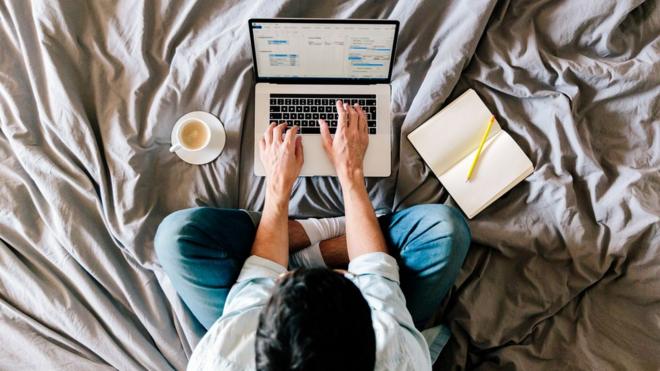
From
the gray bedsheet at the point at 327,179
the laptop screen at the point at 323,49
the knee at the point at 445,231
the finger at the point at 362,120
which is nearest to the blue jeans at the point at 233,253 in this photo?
the knee at the point at 445,231

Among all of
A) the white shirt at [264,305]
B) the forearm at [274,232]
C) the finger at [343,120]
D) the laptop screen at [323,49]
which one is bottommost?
Result: the white shirt at [264,305]

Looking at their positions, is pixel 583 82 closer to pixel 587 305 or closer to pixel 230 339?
pixel 587 305

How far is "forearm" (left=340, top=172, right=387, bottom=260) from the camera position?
0.98 m

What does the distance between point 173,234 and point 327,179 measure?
339 mm

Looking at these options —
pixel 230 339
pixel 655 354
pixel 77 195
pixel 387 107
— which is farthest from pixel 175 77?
pixel 655 354

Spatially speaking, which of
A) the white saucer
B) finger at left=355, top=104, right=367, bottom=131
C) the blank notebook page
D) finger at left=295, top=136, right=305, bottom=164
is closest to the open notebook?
the blank notebook page

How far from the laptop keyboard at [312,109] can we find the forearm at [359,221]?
13 centimetres

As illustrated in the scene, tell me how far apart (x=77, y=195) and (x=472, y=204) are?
798 mm

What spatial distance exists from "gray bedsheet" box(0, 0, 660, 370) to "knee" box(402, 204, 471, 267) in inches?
4.4

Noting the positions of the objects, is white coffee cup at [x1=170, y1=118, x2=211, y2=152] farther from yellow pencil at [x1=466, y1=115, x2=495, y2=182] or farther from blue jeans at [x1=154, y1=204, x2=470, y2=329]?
yellow pencil at [x1=466, y1=115, x2=495, y2=182]

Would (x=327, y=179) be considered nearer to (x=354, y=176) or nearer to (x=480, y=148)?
(x=354, y=176)

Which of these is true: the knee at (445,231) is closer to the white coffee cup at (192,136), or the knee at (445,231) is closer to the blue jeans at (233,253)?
the blue jeans at (233,253)

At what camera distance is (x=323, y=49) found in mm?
1069

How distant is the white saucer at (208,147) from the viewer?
111 cm
